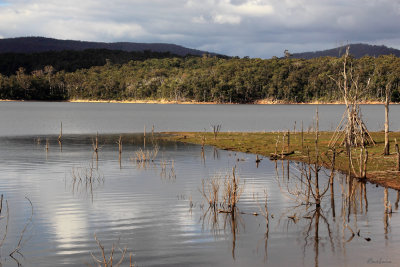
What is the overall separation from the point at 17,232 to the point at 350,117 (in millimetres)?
22257

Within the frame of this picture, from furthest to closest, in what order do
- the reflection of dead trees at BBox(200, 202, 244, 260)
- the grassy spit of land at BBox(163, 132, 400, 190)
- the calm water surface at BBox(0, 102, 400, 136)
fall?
the calm water surface at BBox(0, 102, 400, 136) < the grassy spit of land at BBox(163, 132, 400, 190) < the reflection of dead trees at BBox(200, 202, 244, 260)

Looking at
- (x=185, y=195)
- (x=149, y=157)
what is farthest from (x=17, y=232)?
(x=149, y=157)

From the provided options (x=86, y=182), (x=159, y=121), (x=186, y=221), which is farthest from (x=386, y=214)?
(x=159, y=121)

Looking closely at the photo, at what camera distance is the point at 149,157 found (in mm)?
35438

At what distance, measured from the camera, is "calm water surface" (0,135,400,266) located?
14023 millimetres

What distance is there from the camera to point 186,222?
1766 centimetres

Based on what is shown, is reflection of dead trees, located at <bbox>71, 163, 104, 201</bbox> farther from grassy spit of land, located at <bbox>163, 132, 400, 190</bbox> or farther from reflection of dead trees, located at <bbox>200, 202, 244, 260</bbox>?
grassy spit of land, located at <bbox>163, 132, 400, 190</bbox>

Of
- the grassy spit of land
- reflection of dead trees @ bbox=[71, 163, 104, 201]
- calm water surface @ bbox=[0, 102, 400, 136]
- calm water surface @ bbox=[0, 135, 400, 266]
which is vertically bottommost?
calm water surface @ bbox=[0, 135, 400, 266]

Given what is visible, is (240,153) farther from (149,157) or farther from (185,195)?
(185,195)

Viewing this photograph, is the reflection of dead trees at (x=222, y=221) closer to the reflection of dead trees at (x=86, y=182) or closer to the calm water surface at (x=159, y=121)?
the reflection of dead trees at (x=86, y=182)

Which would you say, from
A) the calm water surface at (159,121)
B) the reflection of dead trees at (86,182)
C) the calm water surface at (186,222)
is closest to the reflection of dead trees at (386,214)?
the calm water surface at (186,222)

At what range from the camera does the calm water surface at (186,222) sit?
14.0 metres

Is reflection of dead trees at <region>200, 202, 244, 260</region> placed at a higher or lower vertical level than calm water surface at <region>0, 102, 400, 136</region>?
lower

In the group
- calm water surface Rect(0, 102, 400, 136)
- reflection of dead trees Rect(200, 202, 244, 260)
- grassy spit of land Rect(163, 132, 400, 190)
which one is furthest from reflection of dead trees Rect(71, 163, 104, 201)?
calm water surface Rect(0, 102, 400, 136)
